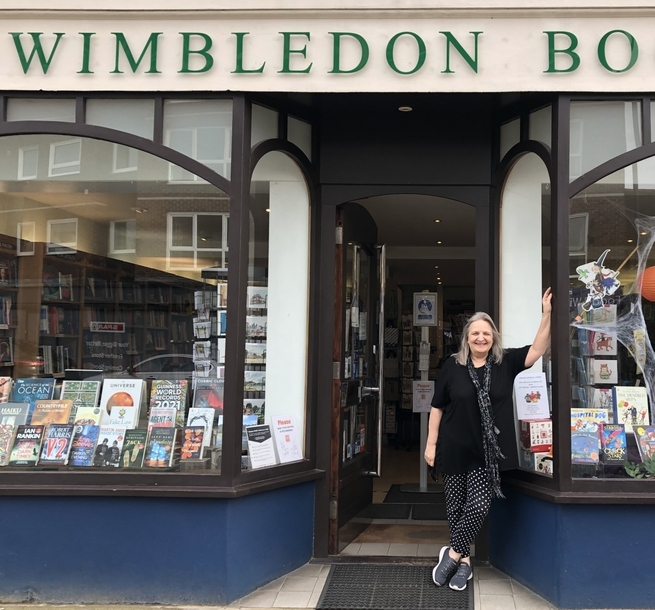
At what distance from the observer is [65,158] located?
4762 mm

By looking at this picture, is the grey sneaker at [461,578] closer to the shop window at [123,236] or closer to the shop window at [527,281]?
the shop window at [527,281]

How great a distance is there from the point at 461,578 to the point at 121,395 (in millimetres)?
2485

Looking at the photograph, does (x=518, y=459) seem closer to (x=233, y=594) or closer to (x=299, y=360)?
(x=299, y=360)

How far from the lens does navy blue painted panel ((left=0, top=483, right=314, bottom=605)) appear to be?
4.09 meters

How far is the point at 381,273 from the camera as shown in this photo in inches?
238

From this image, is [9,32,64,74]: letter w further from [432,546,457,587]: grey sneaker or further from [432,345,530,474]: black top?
[432,546,457,587]: grey sneaker

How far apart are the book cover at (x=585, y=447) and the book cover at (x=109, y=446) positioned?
111 inches

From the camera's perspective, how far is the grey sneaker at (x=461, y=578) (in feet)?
13.6

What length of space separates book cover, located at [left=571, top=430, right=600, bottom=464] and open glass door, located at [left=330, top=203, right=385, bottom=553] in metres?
1.58

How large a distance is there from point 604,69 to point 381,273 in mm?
2517

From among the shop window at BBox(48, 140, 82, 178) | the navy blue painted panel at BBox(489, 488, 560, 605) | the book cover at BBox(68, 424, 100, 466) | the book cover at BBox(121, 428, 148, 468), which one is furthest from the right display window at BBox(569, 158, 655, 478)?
the shop window at BBox(48, 140, 82, 178)

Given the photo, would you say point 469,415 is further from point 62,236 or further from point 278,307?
point 62,236

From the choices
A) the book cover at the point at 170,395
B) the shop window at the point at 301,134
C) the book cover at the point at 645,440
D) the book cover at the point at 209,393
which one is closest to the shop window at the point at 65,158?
the shop window at the point at 301,134

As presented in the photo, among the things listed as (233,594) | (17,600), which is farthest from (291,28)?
(17,600)
